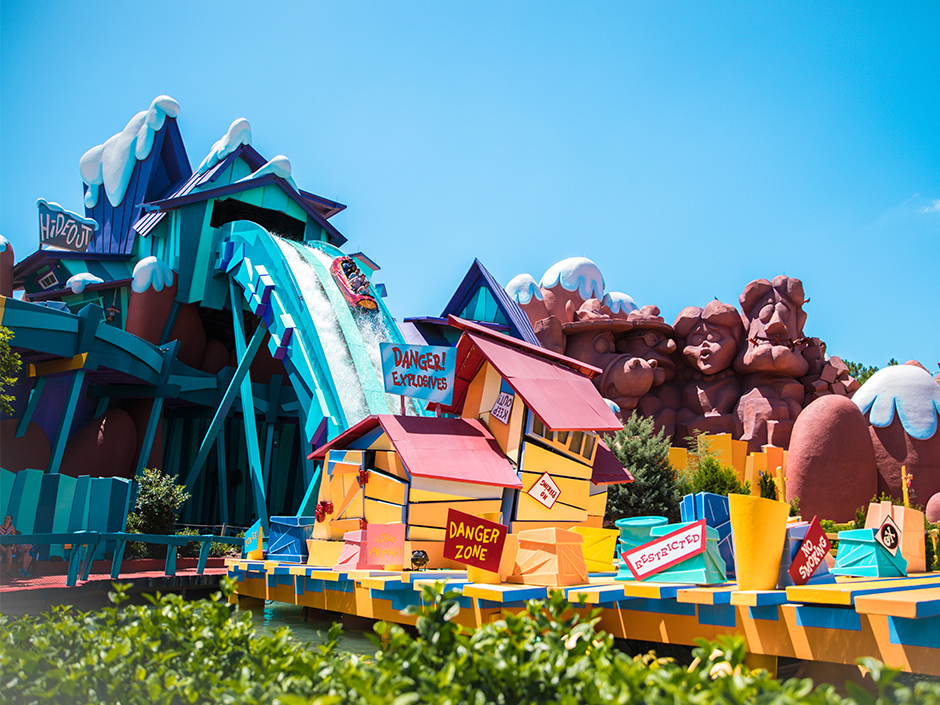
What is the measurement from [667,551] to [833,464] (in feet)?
55.7

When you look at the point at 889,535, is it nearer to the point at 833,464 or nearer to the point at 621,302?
the point at 833,464

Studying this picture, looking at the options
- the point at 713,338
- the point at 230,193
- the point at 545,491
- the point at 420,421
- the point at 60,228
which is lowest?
the point at 545,491

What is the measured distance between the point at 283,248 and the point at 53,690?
70.0ft

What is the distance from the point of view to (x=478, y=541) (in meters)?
8.37

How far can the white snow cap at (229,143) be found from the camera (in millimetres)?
28647

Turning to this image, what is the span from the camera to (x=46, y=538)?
12.5m

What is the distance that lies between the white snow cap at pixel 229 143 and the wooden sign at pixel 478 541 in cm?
2431

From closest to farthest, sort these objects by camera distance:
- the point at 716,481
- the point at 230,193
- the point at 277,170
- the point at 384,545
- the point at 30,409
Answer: the point at 384,545
the point at 716,481
the point at 30,409
the point at 230,193
the point at 277,170

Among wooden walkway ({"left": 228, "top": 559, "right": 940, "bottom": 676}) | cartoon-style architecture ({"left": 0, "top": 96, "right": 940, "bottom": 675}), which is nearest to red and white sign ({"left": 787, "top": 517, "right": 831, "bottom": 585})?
cartoon-style architecture ({"left": 0, "top": 96, "right": 940, "bottom": 675})

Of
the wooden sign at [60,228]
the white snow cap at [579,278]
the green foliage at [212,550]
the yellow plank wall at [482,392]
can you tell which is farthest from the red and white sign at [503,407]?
the white snow cap at [579,278]

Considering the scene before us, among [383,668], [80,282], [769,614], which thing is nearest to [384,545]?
[769,614]

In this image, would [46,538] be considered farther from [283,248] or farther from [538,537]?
[283,248]

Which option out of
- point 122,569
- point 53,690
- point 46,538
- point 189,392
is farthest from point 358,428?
point 189,392

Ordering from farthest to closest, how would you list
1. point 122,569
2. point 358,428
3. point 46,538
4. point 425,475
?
point 122,569 → point 358,428 → point 46,538 → point 425,475
